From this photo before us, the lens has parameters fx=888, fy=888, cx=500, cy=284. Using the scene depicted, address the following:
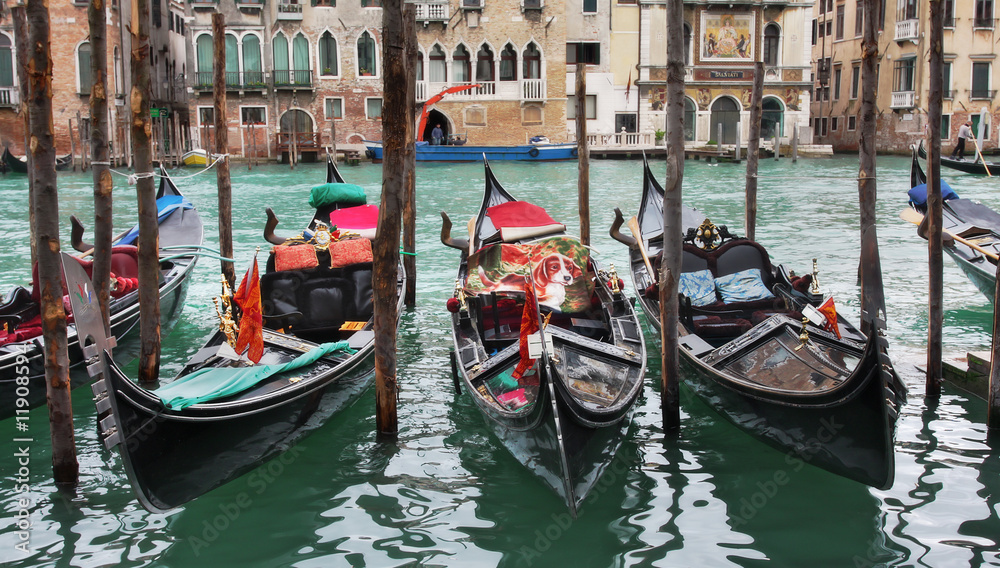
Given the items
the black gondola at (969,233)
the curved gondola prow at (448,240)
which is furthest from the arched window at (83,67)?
the black gondola at (969,233)

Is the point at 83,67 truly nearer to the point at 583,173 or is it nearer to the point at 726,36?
the point at 726,36

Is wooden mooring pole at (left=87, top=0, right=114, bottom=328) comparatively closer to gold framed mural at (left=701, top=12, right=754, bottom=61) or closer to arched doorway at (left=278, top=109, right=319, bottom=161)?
arched doorway at (left=278, top=109, right=319, bottom=161)

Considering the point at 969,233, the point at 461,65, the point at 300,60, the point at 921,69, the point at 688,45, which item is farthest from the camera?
the point at 461,65

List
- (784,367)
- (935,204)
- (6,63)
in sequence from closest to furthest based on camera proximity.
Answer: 1. (784,367)
2. (935,204)
3. (6,63)

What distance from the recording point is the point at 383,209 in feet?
12.2

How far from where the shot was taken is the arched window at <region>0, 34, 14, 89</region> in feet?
63.9

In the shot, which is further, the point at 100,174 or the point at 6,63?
the point at 6,63

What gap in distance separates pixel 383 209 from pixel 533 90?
1982cm

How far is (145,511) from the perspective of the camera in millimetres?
3287

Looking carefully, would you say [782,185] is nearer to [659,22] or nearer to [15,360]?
[659,22]

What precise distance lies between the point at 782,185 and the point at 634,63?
336 inches

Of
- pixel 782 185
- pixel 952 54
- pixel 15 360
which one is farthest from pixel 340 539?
pixel 952 54

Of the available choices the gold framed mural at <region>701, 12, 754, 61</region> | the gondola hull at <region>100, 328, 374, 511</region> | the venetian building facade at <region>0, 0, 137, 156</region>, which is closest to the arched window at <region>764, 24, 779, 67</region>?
the gold framed mural at <region>701, 12, 754, 61</region>

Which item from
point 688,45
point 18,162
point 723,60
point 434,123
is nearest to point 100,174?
point 18,162
